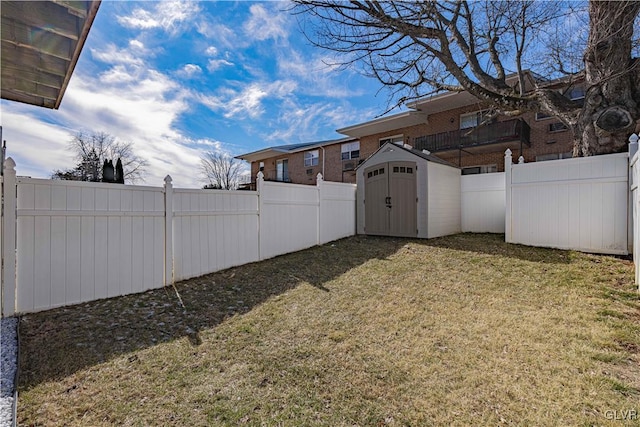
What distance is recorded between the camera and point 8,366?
2.61 m

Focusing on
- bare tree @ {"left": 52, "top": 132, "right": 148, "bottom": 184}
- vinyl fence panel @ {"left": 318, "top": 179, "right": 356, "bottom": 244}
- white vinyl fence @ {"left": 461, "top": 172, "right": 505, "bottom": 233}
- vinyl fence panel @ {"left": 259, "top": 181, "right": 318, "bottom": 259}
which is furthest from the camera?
bare tree @ {"left": 52, "top": 132, "right": 148, "bottom": 184}

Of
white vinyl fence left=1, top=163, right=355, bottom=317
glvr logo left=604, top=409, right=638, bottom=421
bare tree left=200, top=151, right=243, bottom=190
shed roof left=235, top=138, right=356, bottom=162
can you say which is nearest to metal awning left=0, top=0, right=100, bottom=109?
white vinyl fence left=1, top=163, right=355, bottom=317

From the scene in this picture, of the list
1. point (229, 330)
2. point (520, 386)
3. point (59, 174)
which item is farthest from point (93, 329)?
point (59, 174)

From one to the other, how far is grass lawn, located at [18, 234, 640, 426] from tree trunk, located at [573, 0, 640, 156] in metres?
2.57

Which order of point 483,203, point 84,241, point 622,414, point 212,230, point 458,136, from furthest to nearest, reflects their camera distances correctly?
point 458,136
point 483,203
point 212,230
point 84,241
point 622,414

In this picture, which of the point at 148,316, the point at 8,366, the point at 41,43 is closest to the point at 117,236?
the point at 148,316

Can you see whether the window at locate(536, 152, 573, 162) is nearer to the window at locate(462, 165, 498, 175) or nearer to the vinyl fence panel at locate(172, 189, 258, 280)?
the window at locate(462, 165, 498, 175)

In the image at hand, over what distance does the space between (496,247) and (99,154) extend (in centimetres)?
2596

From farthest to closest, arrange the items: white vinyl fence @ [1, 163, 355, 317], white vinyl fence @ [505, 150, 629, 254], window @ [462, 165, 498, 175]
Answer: window @ [462, 165, 498, 175] < white vinyl fence @ [505, 150, 629, 254] < white vinyl fence @ [1, 163, 355, 317]

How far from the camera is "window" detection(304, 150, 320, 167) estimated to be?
21475mm

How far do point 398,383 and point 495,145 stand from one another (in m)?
12.5

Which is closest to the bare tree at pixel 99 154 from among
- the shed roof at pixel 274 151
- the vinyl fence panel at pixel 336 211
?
the shed roof at pixel 274 151

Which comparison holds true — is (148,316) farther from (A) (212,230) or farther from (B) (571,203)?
(B) (571,203)

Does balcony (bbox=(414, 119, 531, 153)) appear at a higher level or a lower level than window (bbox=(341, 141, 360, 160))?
lower
